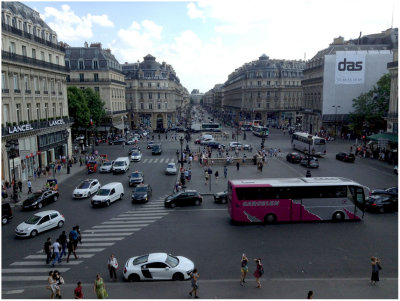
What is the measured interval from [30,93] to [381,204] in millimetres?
36170

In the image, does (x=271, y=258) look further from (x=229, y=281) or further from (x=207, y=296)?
(x=207, y=296)

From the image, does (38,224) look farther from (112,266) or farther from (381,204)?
(381,204)

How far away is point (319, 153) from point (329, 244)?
3323 cm

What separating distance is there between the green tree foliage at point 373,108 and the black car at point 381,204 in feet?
129

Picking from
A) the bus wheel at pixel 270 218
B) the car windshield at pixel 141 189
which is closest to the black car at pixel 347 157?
the bus wheel at pixel 270 218

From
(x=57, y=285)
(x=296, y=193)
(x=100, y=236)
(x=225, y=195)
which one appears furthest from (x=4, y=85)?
(x=296, y=193)

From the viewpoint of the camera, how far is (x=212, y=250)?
60.0 ft

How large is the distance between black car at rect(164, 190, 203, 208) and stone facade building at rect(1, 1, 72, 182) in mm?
14077

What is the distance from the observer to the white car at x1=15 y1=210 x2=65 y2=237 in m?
20.5

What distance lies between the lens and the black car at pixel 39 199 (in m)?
26.3

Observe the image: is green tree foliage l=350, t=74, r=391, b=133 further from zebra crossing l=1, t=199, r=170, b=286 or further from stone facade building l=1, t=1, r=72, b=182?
stone facade building l=1, t=1, r=72, b=182

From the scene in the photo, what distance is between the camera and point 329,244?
18.8m

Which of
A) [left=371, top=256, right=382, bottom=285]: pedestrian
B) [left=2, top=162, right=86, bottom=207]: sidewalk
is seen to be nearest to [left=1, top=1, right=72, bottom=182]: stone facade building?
[left=2, top=162, right=86, bottom=207]: sidewalk

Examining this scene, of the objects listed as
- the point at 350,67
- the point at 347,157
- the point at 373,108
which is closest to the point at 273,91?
the point at 350,67
